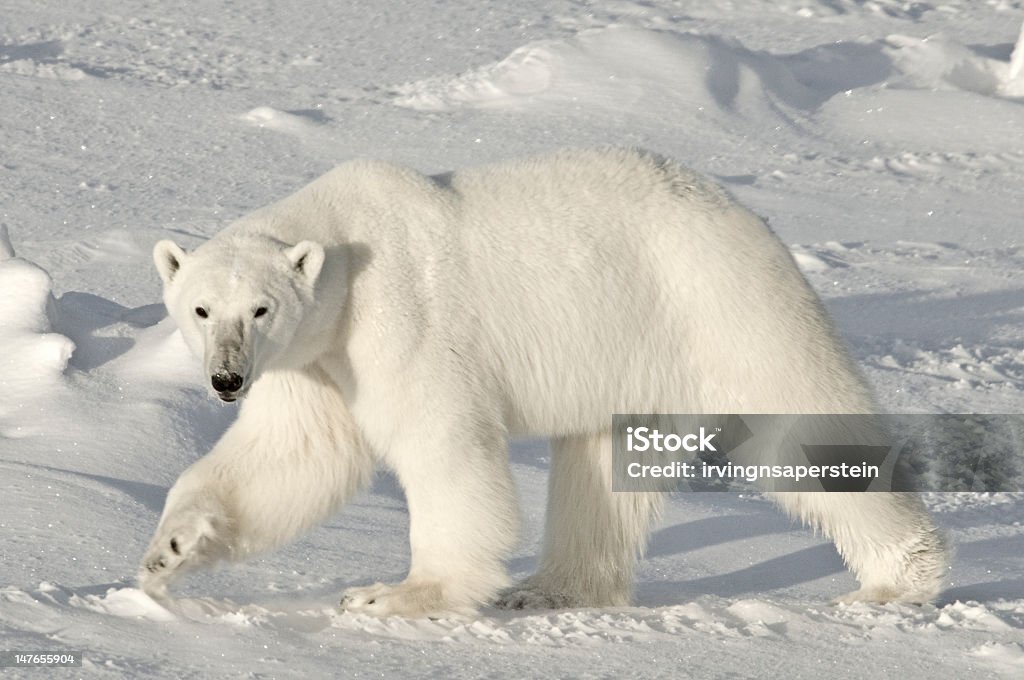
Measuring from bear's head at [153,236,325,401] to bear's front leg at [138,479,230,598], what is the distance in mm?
441

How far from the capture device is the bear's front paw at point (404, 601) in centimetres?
412

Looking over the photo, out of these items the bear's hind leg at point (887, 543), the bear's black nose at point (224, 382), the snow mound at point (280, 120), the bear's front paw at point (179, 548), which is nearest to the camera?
the bear's black nose at point (224, 382)

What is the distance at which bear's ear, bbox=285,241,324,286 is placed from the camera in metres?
4.04

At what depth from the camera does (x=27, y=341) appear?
20.9 feet

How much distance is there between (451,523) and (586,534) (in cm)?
72

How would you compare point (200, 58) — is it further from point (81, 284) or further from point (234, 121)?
point (81, 284)

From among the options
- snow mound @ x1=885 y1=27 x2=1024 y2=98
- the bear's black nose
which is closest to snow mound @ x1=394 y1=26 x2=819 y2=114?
snow mound @ x1=885 y1=27 x2=1024 y2=98

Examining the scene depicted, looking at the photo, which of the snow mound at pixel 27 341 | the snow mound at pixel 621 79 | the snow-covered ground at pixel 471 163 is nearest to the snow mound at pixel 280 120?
the snow-covered ground at pixel 471 163

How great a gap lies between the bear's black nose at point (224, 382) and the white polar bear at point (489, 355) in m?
0.10

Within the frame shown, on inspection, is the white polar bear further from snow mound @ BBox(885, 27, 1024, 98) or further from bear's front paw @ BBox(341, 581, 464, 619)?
snow mound @ BBox(885, 27, 1024, 98)

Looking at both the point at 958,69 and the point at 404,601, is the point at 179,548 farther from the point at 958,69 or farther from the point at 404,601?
the point at 958,69

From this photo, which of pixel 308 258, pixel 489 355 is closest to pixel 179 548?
pixel 308 258

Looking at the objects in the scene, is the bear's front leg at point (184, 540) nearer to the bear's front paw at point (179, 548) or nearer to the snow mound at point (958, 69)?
the bear's front paw at point (179, 548)

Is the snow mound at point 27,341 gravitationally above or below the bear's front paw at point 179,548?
above
